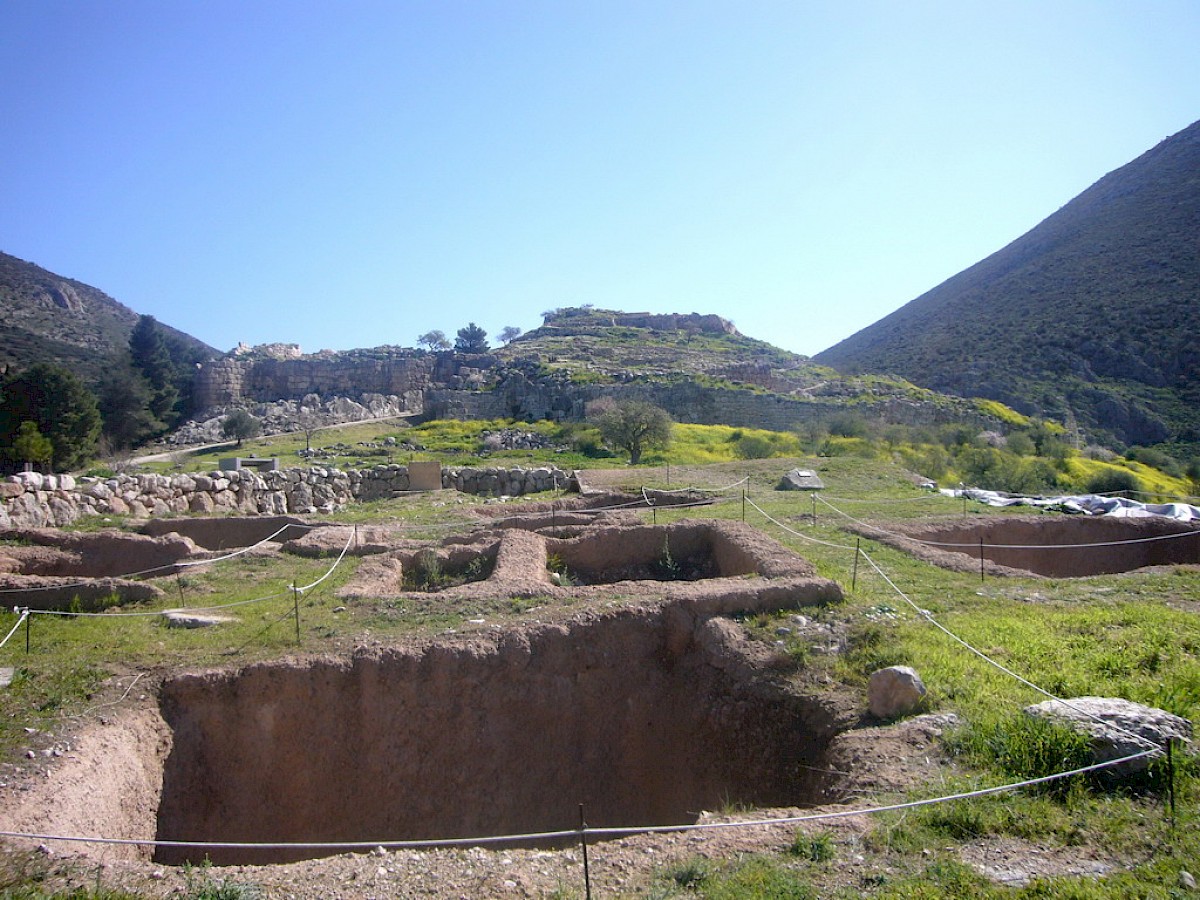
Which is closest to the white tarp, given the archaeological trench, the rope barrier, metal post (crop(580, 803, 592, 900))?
the rope barrier

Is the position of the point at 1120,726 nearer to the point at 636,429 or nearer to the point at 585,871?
the point at 585,871

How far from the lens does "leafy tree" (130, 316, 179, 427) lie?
3167 cm

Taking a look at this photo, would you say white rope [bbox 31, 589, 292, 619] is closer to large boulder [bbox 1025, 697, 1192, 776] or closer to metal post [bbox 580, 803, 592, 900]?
metal post [bbox 580, 803, 592, 900]

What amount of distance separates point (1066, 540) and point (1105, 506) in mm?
1469

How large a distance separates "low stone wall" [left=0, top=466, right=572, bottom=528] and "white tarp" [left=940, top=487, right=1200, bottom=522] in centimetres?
899

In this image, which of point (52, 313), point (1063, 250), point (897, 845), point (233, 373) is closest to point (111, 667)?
point (897, 845)

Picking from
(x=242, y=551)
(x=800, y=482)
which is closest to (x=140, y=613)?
(x=242, y=551)

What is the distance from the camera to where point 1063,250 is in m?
45.7

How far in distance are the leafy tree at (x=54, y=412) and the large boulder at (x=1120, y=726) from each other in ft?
72.3

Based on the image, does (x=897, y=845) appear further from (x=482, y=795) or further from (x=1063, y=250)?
(x=1063, y=250)

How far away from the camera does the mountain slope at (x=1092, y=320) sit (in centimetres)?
3328

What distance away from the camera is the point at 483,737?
6254 millimetres

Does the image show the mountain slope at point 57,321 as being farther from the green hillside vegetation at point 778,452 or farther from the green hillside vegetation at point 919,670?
the green hillside vegetation at point 919,670

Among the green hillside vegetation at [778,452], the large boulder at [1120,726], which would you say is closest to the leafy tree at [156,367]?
the green hillside vegetation at [778,452]
